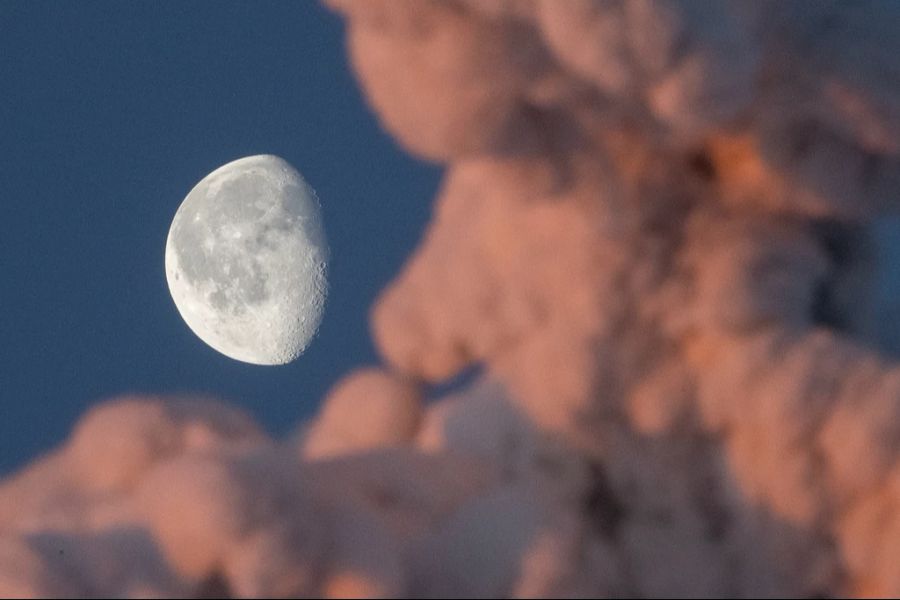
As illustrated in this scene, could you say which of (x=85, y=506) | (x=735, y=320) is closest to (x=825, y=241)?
(x=735, y=320)

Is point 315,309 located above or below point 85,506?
above

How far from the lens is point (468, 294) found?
108 inches

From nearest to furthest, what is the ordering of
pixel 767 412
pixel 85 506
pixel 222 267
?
pixel 85 506
pixel 767 412
pixel 222 267

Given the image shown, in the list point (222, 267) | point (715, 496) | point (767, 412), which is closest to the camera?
point (767, 412)

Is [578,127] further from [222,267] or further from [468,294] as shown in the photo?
[222,267]

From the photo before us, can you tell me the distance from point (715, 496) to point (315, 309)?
401 cm

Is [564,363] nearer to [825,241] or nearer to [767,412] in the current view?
[767,412]

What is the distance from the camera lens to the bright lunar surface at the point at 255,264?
6.23 metres

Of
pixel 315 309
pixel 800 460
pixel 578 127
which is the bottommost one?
pixel 800 460

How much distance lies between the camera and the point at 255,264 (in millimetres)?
6207

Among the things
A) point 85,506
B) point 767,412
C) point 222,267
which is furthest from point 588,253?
point 222,267

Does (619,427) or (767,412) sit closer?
(767,412)

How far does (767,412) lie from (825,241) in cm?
44

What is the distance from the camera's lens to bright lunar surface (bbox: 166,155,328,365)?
623 cm
